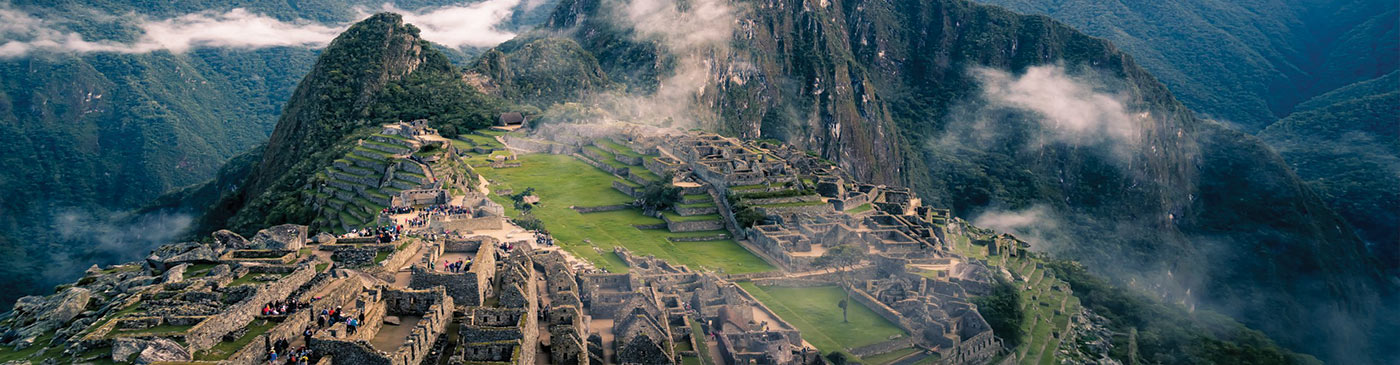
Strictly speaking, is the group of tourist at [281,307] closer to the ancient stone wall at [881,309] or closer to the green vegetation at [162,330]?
the green vegetation at [162,330]

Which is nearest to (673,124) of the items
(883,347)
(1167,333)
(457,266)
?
(1167,333)

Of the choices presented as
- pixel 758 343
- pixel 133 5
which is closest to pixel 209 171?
pixel 133 5

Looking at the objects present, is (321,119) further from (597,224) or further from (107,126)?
(597,224)

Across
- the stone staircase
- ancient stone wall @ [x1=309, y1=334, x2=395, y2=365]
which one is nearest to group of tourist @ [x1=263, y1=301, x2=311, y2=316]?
ancient stone wall @ [x1=309, y1=334, x2=395, y2=365]

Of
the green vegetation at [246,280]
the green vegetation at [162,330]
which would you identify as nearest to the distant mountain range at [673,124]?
the green vegetation at [246,280]

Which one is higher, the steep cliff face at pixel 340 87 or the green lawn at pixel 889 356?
the steep cliff face at pixel 340 87

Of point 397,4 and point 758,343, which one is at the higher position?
point 397,4

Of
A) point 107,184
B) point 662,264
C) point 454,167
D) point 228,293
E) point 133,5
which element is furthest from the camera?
point 133,5

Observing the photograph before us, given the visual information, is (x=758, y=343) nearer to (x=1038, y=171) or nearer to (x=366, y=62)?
(x=366, y=62)
